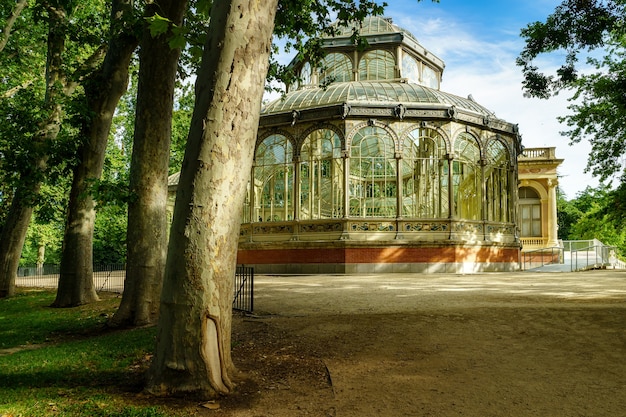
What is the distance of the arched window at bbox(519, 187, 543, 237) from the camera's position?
3450 centimetres

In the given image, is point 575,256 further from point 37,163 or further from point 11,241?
point 11,241

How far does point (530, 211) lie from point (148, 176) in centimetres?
3233

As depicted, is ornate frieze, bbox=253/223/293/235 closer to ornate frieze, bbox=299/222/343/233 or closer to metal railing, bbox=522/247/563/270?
ornate frieze, bbox=299/222/343/233

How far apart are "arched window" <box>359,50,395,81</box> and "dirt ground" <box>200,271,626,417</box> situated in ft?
61.3

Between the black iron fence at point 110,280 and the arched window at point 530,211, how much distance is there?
24.7 m

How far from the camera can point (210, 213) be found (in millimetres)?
4297

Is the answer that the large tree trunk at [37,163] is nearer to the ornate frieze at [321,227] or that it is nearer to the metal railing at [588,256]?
the ornate frieze at [321,227]

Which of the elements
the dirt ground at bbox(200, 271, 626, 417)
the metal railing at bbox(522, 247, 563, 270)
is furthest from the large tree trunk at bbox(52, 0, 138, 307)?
the metal railing at bbox(522, 247, 563, 270)

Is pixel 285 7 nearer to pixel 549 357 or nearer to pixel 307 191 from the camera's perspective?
pixel 549 357

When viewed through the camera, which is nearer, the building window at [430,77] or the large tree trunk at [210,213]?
the large tree trunk at [210,213]

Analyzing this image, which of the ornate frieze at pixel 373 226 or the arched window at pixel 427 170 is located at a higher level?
the arched window at pixel 427 170

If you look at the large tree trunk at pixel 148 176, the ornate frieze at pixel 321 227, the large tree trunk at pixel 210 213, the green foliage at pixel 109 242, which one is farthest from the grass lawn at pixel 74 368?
the green foliage at pixel 109 242

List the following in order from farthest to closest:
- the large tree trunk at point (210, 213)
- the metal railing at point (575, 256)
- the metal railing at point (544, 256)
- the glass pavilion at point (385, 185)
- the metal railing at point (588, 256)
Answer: the metal railing at point (544, 256), the metal railing at point (575, 256), the metal railing at point (588, 256), the glass pavilion at point (385, 185), the large tree trunk at point (210, 213)

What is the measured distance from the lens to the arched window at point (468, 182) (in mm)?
21781
